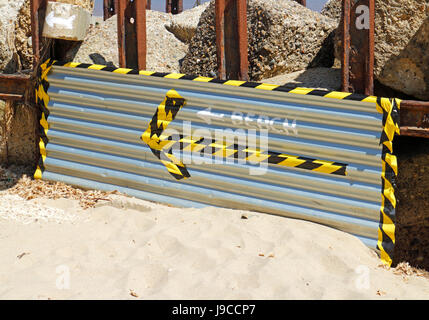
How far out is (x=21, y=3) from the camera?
→ 589 centimetres

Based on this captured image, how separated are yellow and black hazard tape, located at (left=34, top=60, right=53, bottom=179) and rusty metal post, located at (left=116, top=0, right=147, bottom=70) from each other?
0.81 metres

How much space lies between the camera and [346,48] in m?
4.38

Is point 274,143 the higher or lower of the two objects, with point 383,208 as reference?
higher

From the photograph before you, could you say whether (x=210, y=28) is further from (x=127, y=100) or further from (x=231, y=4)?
(x=127, y=100)

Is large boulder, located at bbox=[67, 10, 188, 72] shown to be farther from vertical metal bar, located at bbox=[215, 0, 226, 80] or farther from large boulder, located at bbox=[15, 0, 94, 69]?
vertical metal bar, located at bbox=[215, 0, 226, 80]

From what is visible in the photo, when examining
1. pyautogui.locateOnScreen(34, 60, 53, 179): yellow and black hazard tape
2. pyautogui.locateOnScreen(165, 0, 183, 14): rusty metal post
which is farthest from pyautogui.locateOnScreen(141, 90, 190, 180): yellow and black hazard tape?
pyautogui.locateOnScreen(165, 0, 183, 14): rusty metal post

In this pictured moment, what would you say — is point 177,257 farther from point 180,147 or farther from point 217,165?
point 180,147

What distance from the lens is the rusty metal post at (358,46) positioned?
14.1ft

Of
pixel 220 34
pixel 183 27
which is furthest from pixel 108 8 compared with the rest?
pixel 220 34

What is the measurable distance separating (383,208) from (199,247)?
Answer: 1567 millimetres

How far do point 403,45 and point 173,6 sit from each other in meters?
11.1

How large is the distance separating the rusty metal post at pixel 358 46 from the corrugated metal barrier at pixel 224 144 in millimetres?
308

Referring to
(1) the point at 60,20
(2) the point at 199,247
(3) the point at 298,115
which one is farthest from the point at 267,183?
(1) the point at 60,20
